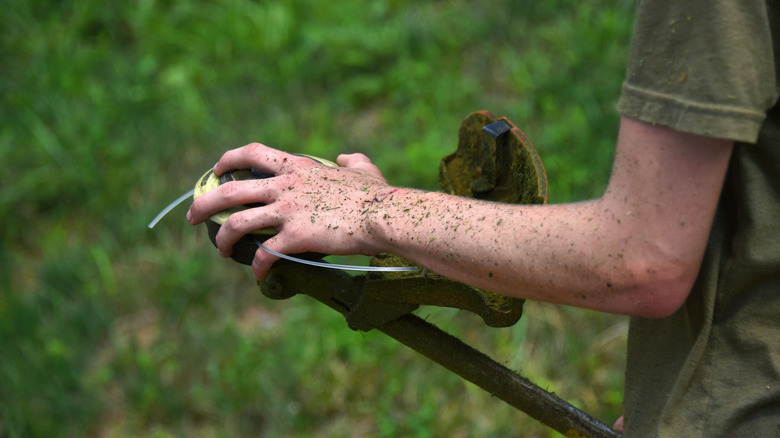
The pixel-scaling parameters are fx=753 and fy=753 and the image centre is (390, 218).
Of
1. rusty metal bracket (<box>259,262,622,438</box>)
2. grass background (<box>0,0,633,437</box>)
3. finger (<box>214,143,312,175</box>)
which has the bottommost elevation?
grass background (<box>0,0,633,437</box>)

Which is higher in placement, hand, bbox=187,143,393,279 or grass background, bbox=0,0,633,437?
hand, bbox=187,143,393,279

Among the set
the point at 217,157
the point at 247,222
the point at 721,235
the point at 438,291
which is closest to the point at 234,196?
the point at 247,222

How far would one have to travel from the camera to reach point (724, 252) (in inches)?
42.8

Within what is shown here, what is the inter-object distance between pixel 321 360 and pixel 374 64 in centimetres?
206

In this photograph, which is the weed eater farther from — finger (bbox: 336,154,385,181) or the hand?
finger (bbox: 336,154,385,181)

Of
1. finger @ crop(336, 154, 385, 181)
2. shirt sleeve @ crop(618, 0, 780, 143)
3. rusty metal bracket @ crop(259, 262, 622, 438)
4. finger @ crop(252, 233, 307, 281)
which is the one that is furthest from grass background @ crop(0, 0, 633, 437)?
shirt sleeve @ crop(618, 0, 780, 143)

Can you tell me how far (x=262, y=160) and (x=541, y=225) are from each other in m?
0.55

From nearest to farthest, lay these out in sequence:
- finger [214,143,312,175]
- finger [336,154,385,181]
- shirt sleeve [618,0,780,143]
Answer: shirt sleeve [618,0,780,143]
finger [214,143,312,175]
finger [336,154,385,181]

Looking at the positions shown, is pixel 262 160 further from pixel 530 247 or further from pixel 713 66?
pixel 713 66

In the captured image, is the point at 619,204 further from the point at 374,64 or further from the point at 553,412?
the point at 374,64

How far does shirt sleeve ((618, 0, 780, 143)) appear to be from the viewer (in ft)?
2.80

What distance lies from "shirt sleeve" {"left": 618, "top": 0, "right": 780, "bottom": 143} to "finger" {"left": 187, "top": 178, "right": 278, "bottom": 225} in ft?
2.12

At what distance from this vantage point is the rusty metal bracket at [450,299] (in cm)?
138

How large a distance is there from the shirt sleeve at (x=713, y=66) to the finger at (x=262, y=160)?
2.16ft
